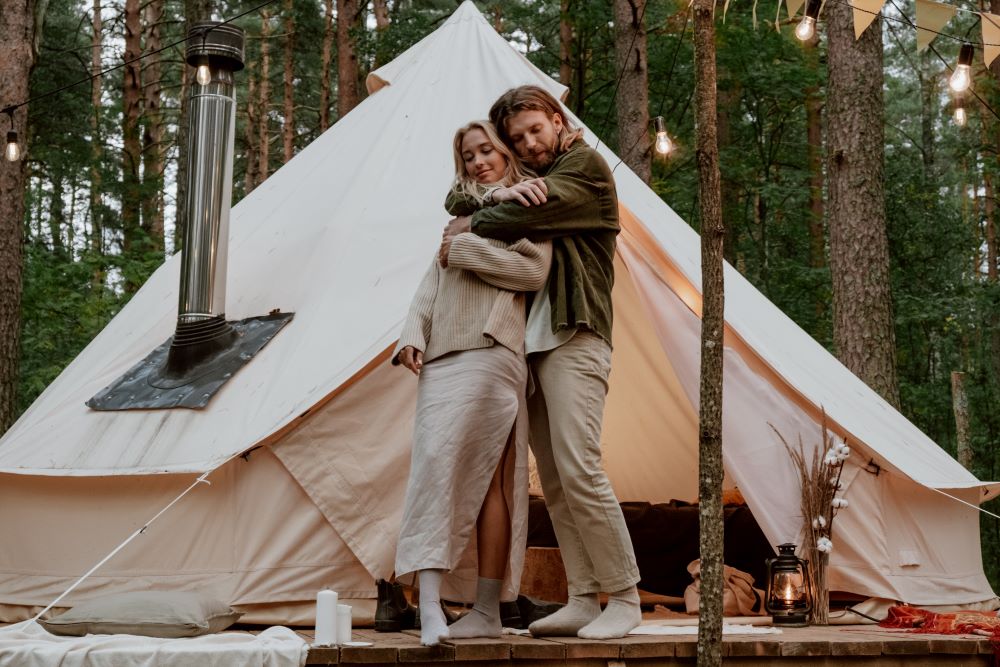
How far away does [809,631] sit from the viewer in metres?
3.30

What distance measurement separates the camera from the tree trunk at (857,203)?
626 cm

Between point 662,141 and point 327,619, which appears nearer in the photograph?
point 327,619

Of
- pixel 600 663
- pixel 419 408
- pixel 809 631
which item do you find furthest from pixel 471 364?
pixel 809 631

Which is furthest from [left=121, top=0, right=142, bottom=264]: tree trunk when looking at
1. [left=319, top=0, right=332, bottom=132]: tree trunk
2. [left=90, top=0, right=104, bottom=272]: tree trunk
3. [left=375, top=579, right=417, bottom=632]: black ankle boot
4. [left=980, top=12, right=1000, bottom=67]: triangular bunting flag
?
[left=980, top=12, right=1000, bottom=67]: triangular bunting flag

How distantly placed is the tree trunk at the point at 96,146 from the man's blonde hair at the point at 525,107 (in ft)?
24.8

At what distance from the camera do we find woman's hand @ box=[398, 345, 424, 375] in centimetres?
286

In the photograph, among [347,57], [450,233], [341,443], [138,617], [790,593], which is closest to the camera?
[138,617]

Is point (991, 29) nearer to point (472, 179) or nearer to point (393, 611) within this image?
point (472, 179)

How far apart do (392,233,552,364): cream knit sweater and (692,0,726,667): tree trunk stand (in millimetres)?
462

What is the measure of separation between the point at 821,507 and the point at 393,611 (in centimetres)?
150

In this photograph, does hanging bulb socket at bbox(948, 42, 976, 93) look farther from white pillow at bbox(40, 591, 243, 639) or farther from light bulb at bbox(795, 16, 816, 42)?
white pillow at bbox(40, 591, 243, 639)

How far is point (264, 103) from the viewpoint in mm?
15508

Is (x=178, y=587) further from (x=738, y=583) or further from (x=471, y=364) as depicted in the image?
(x=738, y=583)

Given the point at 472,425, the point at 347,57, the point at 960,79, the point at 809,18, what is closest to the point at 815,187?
the point at 347,57
